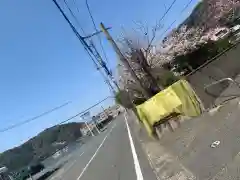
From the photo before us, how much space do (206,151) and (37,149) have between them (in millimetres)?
98217

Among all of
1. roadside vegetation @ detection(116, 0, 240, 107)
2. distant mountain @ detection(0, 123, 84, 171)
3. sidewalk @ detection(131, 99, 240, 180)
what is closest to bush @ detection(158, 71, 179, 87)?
roadside vegetation @ detection(116, 0, 240, 107)

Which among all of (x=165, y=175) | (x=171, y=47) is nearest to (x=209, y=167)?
(x=165, y=175)

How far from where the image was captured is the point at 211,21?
4225 cm

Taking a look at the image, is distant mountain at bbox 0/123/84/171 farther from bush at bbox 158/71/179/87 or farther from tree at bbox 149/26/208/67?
bush at bbox 158/71/179/87

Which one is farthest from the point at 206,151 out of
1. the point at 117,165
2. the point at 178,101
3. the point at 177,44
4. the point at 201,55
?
the point at 177,44

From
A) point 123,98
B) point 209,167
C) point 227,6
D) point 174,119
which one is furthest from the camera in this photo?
point 123,98

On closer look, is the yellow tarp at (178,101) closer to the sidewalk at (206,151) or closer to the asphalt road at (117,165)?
the sidewalk at (206,151)

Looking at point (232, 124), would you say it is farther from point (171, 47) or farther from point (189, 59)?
point (171, 47)

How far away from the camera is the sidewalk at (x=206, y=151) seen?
25.1 feet

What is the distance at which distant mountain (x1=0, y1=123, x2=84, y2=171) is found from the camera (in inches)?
3433

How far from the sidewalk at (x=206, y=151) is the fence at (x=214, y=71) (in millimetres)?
1324

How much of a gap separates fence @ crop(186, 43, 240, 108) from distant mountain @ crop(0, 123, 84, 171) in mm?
67471

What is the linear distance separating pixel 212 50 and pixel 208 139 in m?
19.9

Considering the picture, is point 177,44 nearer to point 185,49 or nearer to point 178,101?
point 185,49
